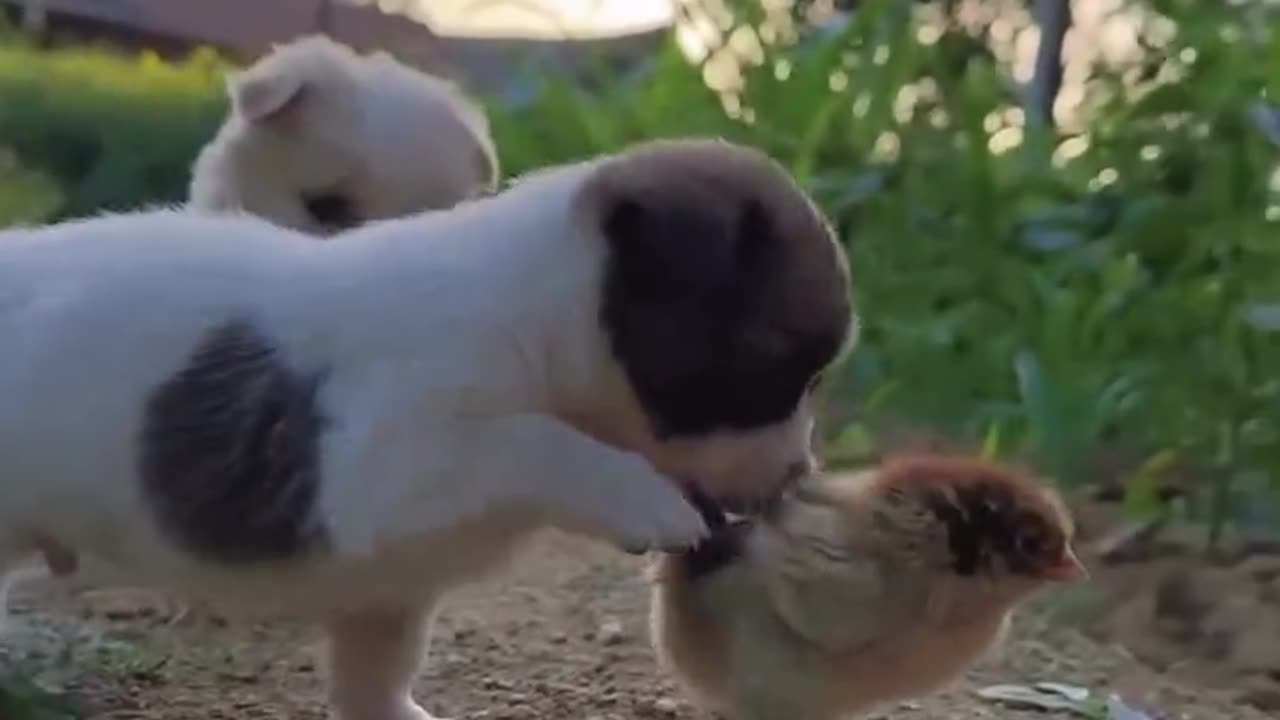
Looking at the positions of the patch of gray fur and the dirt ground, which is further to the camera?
the dirt ground

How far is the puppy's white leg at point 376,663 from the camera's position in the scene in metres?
1.38

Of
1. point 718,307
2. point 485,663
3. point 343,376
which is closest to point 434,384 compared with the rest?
point 343,376

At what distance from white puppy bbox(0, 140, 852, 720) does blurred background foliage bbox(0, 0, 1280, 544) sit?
79 cm

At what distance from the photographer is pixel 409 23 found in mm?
4188

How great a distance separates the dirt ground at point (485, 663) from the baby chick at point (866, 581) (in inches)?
12.0

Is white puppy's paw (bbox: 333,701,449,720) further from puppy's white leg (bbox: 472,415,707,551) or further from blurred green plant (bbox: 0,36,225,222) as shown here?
blurred green plant (bbox: 0,36,225,222)

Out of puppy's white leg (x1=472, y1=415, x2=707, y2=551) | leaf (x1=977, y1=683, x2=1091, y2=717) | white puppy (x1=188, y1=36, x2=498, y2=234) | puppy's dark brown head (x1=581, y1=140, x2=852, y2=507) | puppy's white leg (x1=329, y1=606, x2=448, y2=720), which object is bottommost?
leaf (x1=977, y1=683, x2=1091, y2=717)

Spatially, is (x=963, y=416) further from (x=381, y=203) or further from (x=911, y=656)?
(x=911, y=656)

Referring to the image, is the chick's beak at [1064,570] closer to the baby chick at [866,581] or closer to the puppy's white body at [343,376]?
the baby chick at [866,581]

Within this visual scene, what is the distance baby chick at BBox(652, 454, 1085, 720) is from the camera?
114 cm

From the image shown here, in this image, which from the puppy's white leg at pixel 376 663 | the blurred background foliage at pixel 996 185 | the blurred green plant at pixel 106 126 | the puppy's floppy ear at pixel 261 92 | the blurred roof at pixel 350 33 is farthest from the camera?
the blurred roof at pixel 350 33

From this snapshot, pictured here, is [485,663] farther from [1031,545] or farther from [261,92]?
[1031,545]

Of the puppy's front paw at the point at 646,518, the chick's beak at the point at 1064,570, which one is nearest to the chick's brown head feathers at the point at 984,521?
the chick's beak at the point at 1064,570

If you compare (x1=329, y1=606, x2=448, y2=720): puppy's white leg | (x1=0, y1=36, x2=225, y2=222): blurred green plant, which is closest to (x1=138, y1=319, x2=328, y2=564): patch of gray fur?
(x1=329, y1=606, x2=448, y2=720): puppy's white leg
